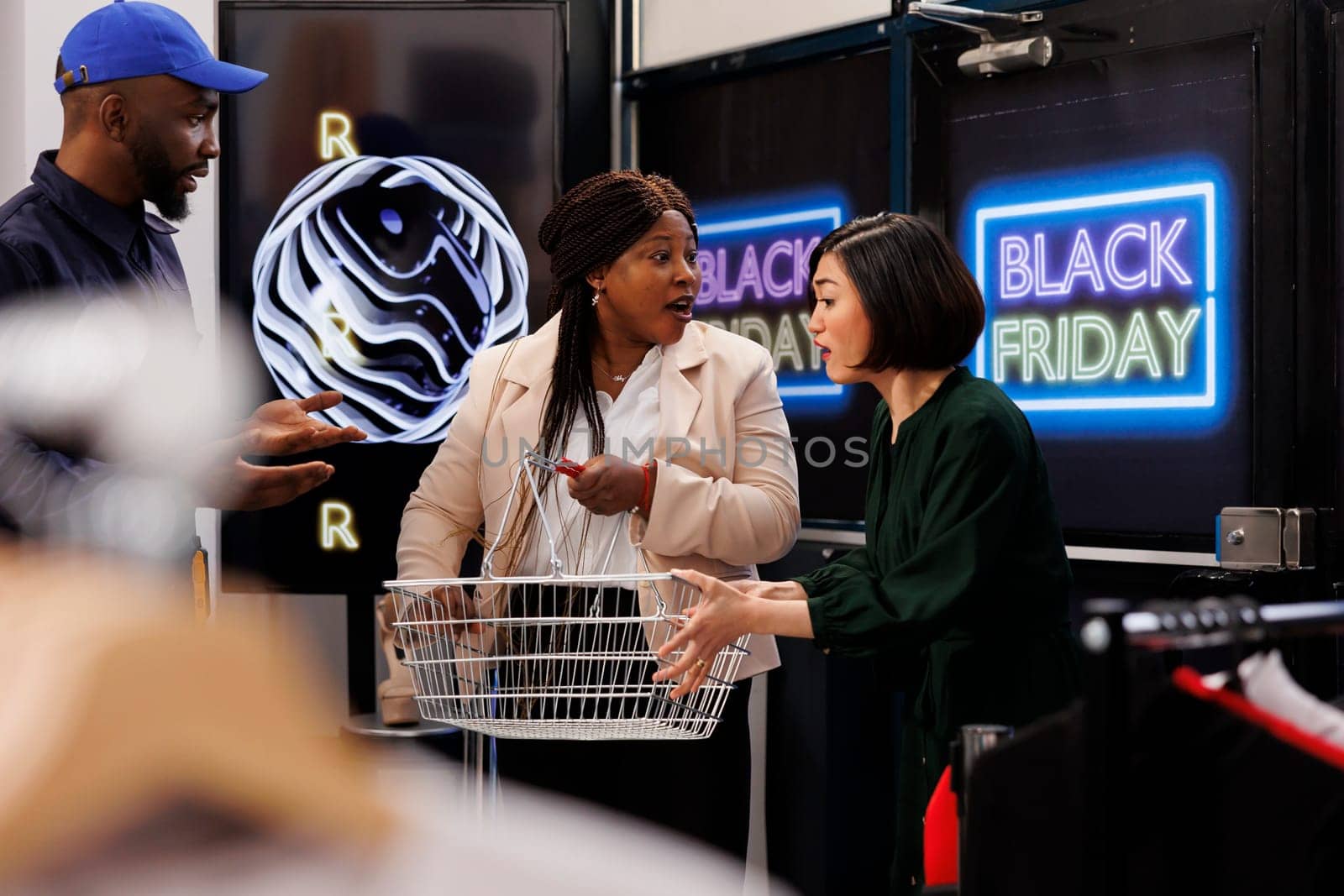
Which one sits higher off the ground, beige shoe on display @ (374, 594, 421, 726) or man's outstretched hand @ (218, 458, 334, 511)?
man's outstretched hand @ (218, 458, 334, 511)

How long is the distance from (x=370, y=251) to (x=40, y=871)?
133 inches

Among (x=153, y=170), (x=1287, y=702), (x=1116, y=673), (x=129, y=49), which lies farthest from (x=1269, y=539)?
(x=129, y=49)

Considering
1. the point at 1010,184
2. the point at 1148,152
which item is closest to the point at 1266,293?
the point at 1148,152

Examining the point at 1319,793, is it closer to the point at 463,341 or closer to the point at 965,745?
the point at 965,745

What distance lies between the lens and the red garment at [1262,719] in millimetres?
1291

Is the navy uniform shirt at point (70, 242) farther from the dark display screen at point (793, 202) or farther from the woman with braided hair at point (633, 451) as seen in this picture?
the dark display screen at point (793, 202)

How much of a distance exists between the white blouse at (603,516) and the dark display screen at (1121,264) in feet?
3.87

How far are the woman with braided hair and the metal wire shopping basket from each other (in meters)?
0.06

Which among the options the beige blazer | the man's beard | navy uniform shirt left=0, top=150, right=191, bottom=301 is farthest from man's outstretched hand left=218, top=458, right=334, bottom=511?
the man's beard

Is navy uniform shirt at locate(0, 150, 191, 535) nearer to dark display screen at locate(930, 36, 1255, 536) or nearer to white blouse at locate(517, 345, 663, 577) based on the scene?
white blouse at locate(517, 345, 663, 577)

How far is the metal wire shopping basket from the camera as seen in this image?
7.63 ft

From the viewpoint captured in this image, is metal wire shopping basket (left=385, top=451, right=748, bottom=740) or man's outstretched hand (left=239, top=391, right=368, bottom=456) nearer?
metal wire shopping basket (left=385, top=451, right=748, bottom=740)

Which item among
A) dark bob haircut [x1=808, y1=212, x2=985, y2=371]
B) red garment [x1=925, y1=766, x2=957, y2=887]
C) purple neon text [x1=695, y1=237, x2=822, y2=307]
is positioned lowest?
red garment [x1=925, y1=766, x2=957, y2=887]

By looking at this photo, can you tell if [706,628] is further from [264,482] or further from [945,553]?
[264,482]
